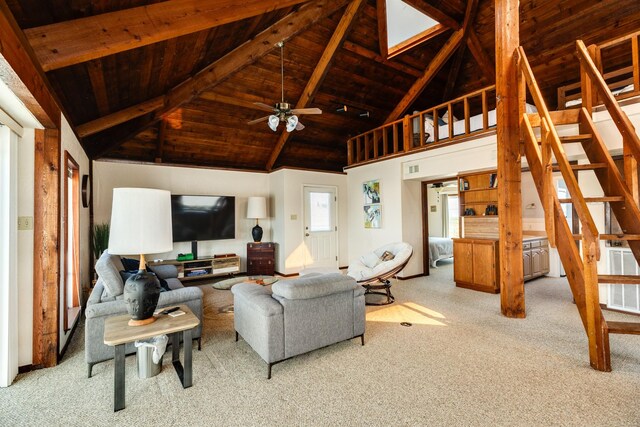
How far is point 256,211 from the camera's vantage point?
636cm

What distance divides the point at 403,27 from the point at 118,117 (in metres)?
4.95

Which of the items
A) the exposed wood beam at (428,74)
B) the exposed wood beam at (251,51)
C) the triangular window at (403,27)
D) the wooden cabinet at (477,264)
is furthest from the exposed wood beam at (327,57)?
the wooden cabinet at (477,264)

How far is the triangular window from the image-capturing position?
4.86 meters

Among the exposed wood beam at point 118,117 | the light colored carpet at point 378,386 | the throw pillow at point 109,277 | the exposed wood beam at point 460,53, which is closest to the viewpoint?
the light colored carpet at point 378,386

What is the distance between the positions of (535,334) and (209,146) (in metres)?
6.19

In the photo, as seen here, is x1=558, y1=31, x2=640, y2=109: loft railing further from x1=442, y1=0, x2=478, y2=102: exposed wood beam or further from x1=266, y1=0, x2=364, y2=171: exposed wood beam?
x1=266, y1=0, x2=364, y2=171: exposed wood beam

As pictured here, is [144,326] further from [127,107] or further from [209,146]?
[209,146]

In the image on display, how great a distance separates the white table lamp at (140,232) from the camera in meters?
1.98

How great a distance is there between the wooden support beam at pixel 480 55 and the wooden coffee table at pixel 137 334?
6446 millimetres

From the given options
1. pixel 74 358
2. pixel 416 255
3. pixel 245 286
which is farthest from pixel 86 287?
pixel 416 255

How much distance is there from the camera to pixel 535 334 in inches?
121

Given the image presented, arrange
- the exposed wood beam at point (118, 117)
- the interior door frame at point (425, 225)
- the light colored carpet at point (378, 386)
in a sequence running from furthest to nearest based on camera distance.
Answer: the interior door frame at point (425, 225) < the exposed wood beam at point (118, 117) < the light colored carpet at point (378, 386)

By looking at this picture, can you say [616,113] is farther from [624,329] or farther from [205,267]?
[205,267]

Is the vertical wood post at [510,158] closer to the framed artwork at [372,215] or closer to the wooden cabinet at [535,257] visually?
the wooden cabinet at [535,257]
